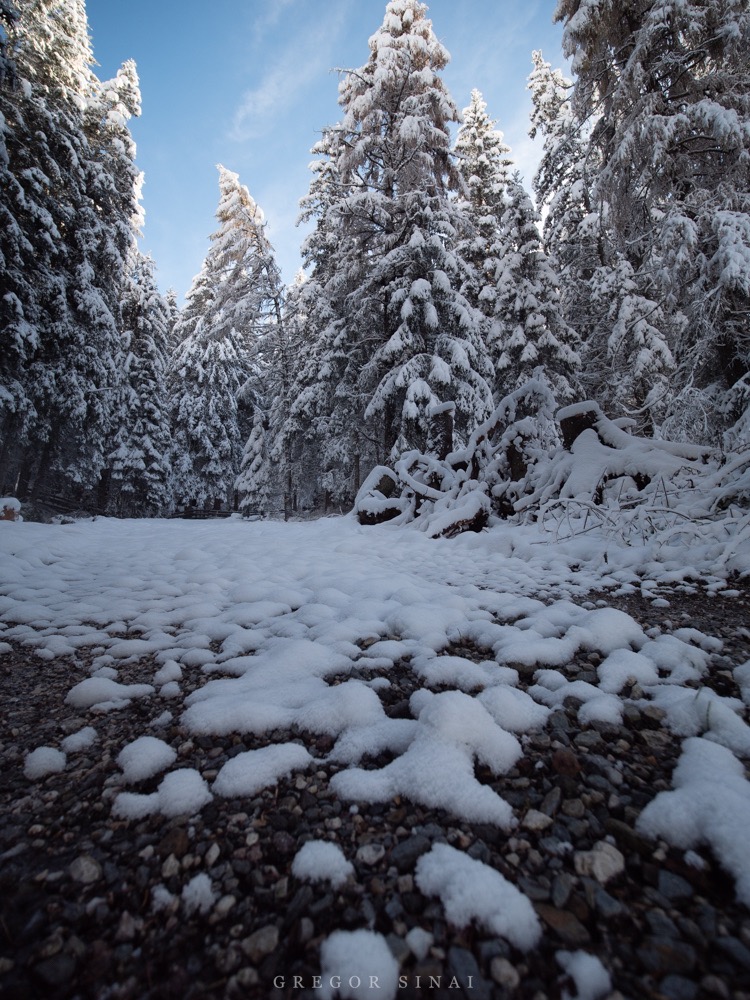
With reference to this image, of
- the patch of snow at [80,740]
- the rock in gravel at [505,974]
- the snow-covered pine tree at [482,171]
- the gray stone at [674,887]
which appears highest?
the snow-covered pine tree at [482,171]

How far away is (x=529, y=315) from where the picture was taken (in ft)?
42.1

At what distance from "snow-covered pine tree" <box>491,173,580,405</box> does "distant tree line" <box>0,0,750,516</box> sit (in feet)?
0.24

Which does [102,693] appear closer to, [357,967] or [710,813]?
[357,967]

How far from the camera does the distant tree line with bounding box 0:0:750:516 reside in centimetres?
707

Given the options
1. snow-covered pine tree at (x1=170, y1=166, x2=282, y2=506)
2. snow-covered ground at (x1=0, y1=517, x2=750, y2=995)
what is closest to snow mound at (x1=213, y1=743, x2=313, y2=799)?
snow-covered ground at (x1=0, y1=517, x2=750, y2=995)

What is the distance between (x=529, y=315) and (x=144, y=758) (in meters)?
14.2

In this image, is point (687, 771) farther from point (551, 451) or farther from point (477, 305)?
point (477, 305)

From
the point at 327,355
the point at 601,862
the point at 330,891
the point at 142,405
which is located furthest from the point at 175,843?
the point at 142,405

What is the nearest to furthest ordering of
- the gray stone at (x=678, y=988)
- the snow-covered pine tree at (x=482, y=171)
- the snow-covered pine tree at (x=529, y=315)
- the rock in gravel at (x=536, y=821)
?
the gray stone at (x=678, y=988)
the rock in gravel at (x=536, y=821)
the snow-covered pine tree at (x=529, y=315)
the snow-covered pine tree at (x=482, y=171)

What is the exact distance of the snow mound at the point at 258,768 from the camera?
1148 mm

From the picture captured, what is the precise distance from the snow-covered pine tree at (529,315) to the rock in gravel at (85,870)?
44.7 feet

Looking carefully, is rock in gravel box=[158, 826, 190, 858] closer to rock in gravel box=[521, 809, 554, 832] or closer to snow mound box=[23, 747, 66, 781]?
snow mound box=[23, 747, 66, 781]

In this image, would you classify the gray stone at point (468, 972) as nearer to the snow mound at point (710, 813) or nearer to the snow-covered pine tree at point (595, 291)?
the snow mound at point (710, 813)

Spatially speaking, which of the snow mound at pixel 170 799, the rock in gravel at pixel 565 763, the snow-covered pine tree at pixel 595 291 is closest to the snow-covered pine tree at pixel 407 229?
the snow-covered pine tree at pixel 595 291
